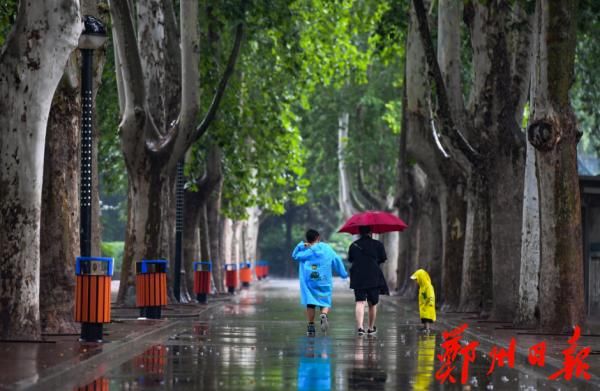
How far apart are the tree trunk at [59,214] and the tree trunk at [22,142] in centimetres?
238

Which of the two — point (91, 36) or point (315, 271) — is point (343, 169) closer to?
point (315, 271)

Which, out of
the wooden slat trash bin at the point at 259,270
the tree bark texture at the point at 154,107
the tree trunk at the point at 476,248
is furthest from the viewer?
the wooden slat trash bin at the point at 259,270

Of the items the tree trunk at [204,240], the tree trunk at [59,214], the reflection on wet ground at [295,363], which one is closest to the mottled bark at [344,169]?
the tree trunk at [204,240]

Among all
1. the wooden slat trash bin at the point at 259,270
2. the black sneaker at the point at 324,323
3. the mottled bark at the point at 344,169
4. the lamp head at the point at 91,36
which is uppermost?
the mottled bark at the point at 344,169

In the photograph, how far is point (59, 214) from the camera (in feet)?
71.2

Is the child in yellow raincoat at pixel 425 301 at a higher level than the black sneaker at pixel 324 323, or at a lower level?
higher

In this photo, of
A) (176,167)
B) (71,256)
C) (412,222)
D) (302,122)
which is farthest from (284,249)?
(71,256)

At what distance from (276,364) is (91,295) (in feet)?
11.4

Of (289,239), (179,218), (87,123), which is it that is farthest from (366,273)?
(289,239)

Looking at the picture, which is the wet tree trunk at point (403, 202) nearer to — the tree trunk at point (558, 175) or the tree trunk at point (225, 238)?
the tree trunk at point (225, 238)

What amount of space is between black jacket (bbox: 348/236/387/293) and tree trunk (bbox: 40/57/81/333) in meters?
5.06

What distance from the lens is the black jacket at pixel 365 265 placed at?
24.8 meters

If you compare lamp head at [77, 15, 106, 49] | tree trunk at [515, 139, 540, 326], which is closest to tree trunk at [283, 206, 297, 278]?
tree trunk at [515, 139, 540, 326]

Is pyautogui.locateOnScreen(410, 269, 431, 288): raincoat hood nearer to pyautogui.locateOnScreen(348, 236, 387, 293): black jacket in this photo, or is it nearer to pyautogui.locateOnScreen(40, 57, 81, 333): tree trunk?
pyautogui.locateOnScreen(348, 236, 387, 293): black jacket
